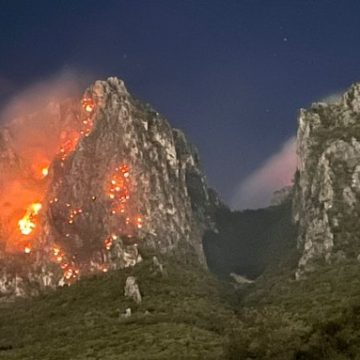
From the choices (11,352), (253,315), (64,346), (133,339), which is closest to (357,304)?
(253,315)

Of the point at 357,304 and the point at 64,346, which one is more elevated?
the point at 64,346

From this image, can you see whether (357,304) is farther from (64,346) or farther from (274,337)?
(64,346)

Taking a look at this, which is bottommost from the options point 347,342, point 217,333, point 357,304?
point 347,342

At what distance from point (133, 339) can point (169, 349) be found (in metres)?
22.4

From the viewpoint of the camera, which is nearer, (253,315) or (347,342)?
(347,342)

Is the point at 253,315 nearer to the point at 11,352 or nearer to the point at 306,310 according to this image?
the point at 306,310

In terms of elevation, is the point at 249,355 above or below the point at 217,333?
below

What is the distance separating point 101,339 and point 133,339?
1059 cm

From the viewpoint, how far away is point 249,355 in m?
129

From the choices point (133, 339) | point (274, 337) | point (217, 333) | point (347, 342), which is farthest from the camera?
point (217, 333)

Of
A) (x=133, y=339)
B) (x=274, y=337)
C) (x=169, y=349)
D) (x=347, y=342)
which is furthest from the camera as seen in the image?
(x=133, y=339)

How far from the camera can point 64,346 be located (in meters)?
186

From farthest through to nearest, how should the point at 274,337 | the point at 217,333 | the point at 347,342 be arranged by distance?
the point at 217,333 < the point at 274,337 < the point at 347,342

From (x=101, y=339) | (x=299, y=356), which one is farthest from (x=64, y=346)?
(x=299, y=356)
